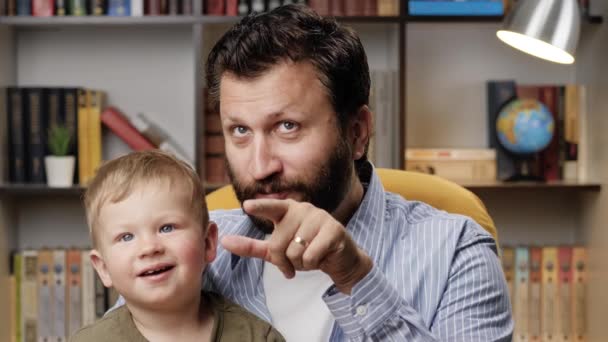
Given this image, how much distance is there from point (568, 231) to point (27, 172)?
1.83 meters

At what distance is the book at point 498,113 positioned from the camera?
311 centimetres

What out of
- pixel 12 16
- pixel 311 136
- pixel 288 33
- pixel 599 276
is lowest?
pixel 599 276

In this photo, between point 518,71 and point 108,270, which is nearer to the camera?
point 108,270

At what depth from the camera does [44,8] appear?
3.04 meters

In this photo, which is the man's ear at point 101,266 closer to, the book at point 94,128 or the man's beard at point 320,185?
the man's beard at point 320,185

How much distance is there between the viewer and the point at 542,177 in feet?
10.3

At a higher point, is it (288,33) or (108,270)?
(288,33)

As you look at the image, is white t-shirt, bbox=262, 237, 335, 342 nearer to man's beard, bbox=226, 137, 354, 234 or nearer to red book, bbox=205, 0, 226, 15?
man's beard, bbox=226, 137, 354, 234

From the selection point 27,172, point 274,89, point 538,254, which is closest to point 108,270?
point 274,89

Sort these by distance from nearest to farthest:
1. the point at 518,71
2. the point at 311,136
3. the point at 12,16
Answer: the point at 311,136 < the point at 12,16 < the point at 518,71

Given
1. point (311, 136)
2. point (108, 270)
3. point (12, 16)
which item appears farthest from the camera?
point (12, 16)

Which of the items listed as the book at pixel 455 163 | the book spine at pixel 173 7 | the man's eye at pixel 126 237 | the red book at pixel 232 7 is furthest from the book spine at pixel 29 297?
the man's eye at pixel 126 237

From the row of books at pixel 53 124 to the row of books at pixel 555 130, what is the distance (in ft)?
3.57

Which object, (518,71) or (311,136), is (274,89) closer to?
(311,136)
